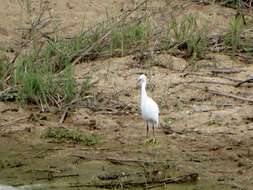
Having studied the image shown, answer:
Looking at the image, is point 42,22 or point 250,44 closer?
point 250,44

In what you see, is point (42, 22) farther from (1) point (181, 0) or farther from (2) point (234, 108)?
(2) point (234, 108)

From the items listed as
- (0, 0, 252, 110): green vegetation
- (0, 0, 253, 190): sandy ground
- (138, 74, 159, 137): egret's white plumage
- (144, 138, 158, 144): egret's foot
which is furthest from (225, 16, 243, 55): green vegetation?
(144, 138, 158, 144): egret's foot

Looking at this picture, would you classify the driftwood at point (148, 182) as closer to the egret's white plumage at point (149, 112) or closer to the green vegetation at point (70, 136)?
the egret's white plumage at point (149, 112)

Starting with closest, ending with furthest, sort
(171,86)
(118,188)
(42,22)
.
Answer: (118,188)
(171,86)
(42,22)

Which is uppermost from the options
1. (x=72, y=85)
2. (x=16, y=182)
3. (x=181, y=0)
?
(x=181, y=0)

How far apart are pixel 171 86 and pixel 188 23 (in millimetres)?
1521

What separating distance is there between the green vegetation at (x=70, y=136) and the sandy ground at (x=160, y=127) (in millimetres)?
96

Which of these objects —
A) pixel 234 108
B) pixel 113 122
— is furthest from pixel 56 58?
pixel 234 108

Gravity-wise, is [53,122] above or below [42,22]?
below

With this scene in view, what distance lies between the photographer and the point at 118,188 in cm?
684

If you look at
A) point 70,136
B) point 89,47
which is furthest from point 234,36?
point 70,136

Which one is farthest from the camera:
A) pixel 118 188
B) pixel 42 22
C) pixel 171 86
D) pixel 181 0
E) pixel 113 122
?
pixel 181 0

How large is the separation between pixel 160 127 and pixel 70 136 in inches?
33.9

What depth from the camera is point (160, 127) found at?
8.23 meters
